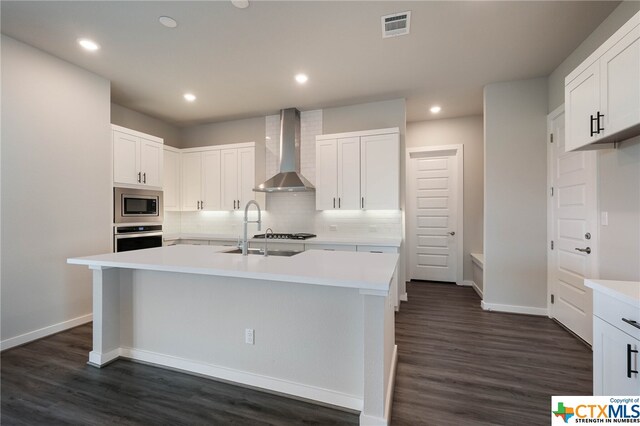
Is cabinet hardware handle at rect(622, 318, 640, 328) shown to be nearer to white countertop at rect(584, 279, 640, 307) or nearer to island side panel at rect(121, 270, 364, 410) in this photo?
white countertop at rect(584, 279, 640, 307)

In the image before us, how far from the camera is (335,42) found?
2.76m

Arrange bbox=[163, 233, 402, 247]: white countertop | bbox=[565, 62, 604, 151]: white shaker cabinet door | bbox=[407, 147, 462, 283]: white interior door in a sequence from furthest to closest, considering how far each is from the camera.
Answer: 1. bbox=[407, 147, 462, 283]: white interior door
2. bbox=[163, 233, 402, 247]: white countertop
3. bbox=[565, 62, 604, 151]: white shaker cabinet door

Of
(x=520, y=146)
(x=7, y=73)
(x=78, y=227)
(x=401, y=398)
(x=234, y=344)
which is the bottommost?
(x=401, y=398)

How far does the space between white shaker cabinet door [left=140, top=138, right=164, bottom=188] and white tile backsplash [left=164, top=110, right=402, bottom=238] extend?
1223 mm

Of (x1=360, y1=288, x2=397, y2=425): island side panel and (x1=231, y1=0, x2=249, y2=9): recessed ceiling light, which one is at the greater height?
(x1=231, y1=0, x2=249, y2=9): recessed ceiling light

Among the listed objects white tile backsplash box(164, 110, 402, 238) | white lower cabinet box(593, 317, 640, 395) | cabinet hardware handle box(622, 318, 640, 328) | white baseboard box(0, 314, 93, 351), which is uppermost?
white tile backsplash box(164, 110, 402, 238)

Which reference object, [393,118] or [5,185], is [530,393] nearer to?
[393,118]

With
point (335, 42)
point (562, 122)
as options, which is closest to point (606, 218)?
point (562, 122)

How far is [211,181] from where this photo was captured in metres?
4.89

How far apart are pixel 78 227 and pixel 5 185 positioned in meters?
0.75

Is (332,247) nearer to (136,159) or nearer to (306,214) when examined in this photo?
(306,214)

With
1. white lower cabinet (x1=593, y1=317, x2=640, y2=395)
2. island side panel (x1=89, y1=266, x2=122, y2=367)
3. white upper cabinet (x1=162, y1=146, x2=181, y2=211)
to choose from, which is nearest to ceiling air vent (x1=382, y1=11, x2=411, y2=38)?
white lower cabinet (x1=593, y1=317, x2=640, y2=395)

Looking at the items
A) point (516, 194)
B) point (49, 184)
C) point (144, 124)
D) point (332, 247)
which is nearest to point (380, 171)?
point (332, 247)

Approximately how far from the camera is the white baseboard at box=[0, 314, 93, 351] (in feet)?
8.70
